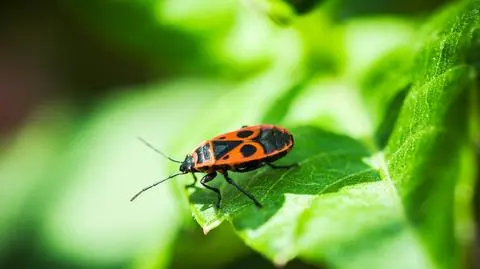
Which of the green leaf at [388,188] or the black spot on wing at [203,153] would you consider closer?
the green leaf at [388,188]

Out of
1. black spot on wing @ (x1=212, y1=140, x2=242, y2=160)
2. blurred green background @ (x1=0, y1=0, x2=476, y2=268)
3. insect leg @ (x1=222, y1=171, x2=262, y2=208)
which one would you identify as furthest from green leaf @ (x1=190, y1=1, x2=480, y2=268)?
blurred green background @ (x1=0, y1=0, x2=476, y2=268)

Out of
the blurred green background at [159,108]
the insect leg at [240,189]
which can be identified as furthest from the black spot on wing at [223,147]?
the blurred green background at [159,108]

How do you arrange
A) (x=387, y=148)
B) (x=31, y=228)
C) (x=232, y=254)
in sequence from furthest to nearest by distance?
(x=31, y=228) → (x=232, y=254) → (x=387, y=148)

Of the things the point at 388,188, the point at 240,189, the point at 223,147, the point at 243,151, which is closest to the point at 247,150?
the point at 243,151

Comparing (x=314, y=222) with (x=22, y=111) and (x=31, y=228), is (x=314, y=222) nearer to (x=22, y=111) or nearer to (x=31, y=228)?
(x=31, y=228)

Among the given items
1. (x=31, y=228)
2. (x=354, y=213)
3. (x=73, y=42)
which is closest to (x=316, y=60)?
(x=354, y=213)

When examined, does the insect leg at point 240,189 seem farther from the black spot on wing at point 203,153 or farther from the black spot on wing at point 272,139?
the black spot on wing at point 272,139

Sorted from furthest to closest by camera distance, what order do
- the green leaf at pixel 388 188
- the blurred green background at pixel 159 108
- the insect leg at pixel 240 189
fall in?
the blurred green background at pixel 159 108 < the insect leg at pixel 240 189 < the green leaf at pixel 388 188
